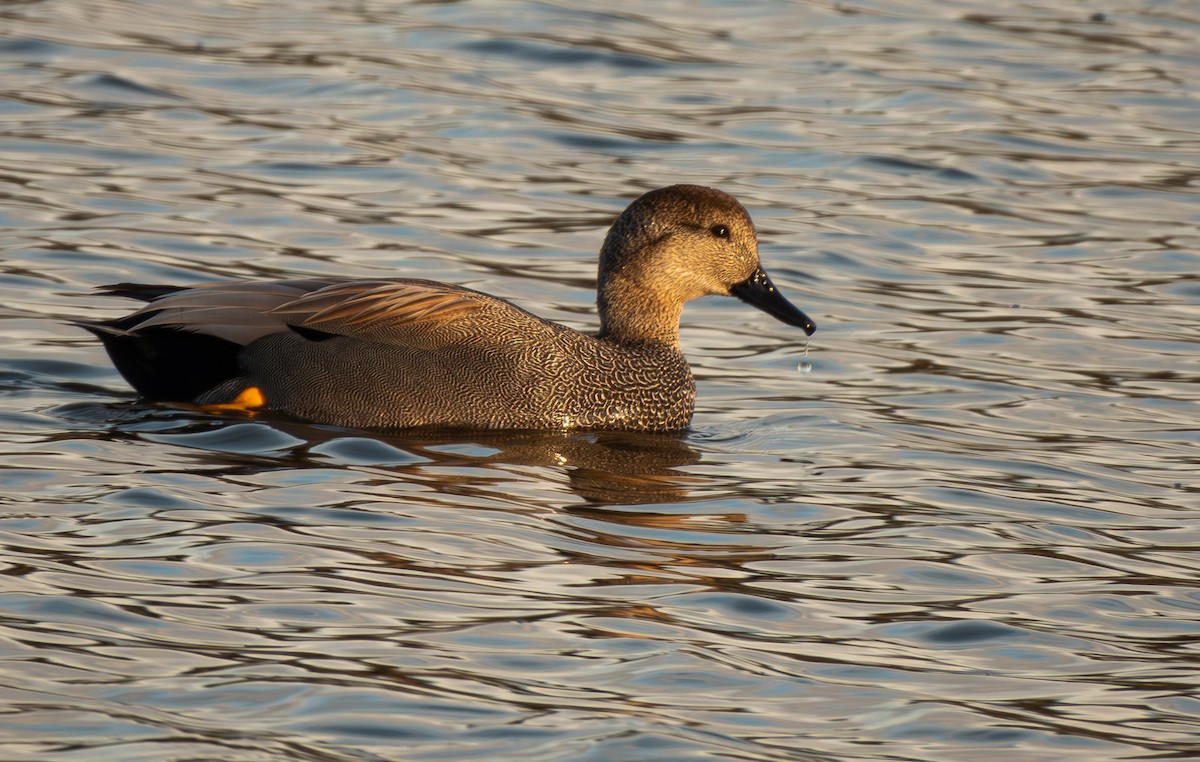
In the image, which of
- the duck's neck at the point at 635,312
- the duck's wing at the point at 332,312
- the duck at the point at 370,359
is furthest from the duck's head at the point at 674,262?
the duck's wing at the point at 332,312

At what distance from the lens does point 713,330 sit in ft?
34.2

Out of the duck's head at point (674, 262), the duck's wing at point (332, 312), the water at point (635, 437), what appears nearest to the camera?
the water at point (635, 437)

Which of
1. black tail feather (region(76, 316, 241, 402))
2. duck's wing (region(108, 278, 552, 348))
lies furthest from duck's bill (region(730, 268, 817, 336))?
black tail feather (region(76, 316, 241, 402))

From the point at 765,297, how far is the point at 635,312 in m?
0.56

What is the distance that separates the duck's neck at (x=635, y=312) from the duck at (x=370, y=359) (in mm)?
369

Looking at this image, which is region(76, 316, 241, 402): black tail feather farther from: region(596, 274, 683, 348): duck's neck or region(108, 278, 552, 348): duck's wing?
region(596, 274, 683, 348): duck's neck

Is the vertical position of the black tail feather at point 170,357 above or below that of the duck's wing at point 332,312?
below

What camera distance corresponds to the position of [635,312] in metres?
8.84

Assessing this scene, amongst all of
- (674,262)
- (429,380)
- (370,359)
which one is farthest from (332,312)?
(674,262)

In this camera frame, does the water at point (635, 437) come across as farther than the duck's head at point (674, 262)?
No

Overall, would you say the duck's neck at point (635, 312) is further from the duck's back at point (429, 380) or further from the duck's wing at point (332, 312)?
the duck's wing at point (332, 312)

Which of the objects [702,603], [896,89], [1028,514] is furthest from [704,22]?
[702,603]

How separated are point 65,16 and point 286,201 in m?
4.74

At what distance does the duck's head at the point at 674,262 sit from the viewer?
28.8 feet
